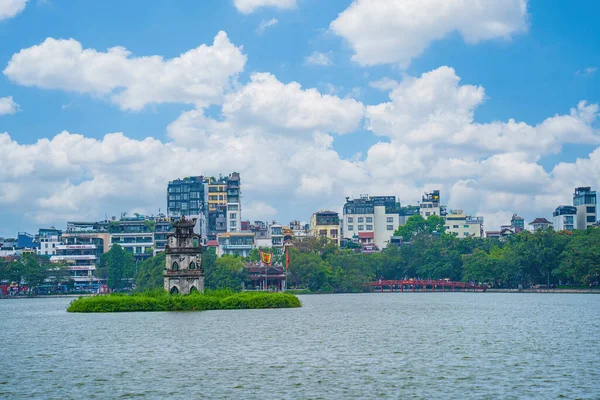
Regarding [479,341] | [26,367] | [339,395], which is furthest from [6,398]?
[479,341]

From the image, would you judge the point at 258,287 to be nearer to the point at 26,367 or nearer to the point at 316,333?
the point at 316,333

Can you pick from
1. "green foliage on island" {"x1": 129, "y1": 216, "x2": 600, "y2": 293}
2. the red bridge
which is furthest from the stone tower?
the red bridge

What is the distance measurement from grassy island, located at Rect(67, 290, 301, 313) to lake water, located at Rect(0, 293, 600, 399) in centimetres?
222

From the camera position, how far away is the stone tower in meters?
81.8

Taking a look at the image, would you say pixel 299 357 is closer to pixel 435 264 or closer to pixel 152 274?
pixel 152 274

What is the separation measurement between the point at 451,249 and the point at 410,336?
11651 centimetres

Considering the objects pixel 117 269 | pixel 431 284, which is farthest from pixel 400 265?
pixel 117 269

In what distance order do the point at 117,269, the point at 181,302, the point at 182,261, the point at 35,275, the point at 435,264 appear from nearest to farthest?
the point at 181,302 < the point at 182,261 < the point at 35,275 < the point at 435,264 < the point at 117,269

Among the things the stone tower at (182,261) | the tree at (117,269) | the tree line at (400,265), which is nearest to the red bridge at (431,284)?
the tree line at (400,265)

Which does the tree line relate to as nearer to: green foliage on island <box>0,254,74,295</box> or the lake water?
green foliage on island <box>0,254,74,295</box>

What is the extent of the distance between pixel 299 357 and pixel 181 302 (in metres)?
35.4

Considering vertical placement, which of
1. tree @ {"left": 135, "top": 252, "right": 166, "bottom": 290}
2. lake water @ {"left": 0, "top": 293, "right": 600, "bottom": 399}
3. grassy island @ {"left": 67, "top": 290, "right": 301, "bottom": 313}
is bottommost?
lake water @ {"left": 0, "top": 293, "right": 600, "bottom": 399}

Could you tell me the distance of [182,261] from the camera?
81875 mm

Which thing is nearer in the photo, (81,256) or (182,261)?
(182,261)
